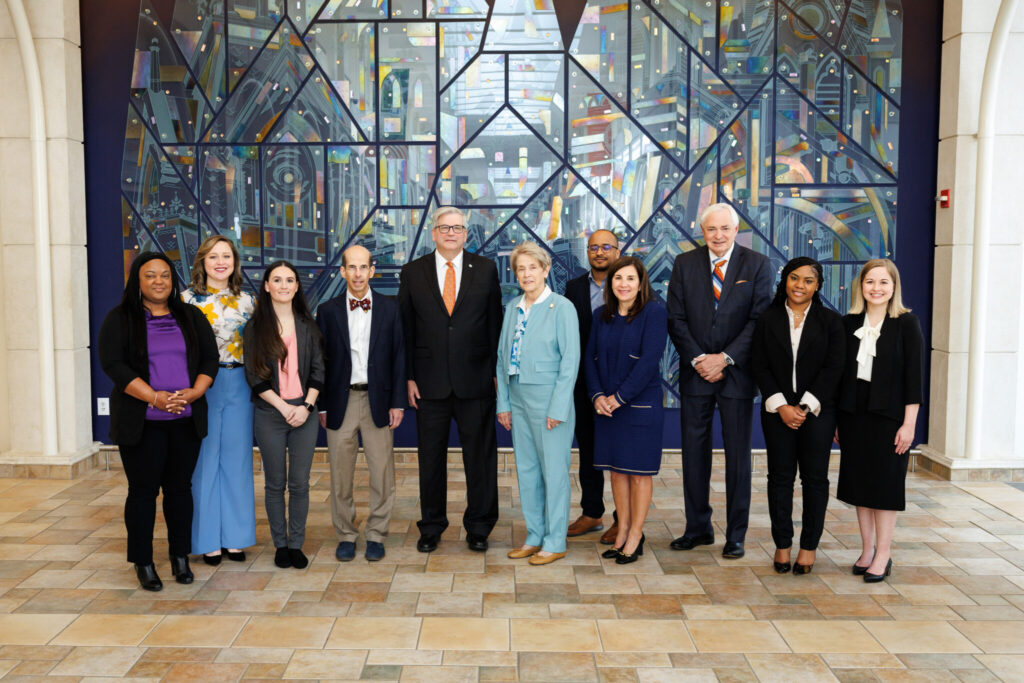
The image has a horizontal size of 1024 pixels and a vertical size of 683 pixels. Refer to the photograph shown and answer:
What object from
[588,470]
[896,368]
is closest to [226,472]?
[588,470]

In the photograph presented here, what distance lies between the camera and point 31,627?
3.15m

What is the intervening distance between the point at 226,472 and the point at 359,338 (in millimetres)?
843

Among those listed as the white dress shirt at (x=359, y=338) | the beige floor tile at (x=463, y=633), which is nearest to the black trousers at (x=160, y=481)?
the white dress shirt at (x=359, y=338)

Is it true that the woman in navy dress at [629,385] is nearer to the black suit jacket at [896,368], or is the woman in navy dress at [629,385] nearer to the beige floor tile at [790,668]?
the black suit jacket at [896,368]

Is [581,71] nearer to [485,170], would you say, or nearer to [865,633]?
[485,170]

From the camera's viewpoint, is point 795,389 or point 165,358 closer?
point 165,358

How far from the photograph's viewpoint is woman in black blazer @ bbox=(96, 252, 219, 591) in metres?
3.42

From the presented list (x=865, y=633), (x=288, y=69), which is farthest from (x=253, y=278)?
(x=865, y=633)

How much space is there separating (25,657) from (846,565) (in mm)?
3318

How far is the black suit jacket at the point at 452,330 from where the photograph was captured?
397 centimetres

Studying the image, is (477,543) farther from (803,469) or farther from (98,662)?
(98,662)

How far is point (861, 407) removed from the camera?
3605 mm

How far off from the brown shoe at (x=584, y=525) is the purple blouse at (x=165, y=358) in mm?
1957

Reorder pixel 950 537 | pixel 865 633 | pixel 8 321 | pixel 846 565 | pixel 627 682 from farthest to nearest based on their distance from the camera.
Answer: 1. pixel 8 321
2. pixel 950 537
3. pixel 846 565
4. pixel 865 633
5. pixel 627 682
